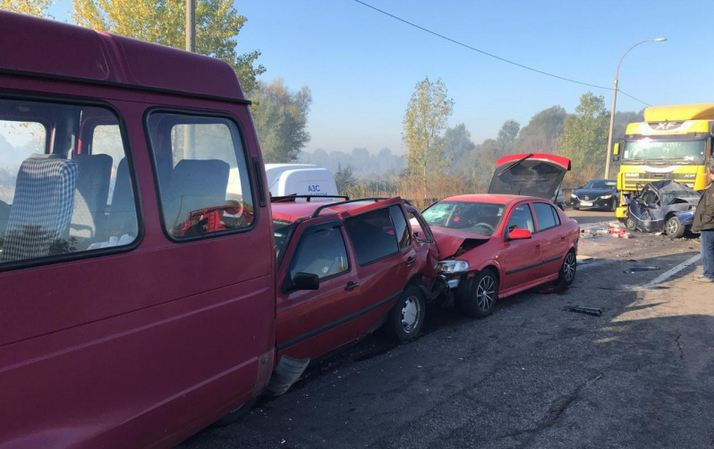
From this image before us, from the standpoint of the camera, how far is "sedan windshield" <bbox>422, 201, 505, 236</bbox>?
6961 millimetres

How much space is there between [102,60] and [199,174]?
729mm

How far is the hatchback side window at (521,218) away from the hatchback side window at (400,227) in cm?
202

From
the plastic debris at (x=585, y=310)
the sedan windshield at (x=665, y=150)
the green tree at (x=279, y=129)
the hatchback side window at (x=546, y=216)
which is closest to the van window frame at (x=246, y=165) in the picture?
the plastic debris at (x=585, y=310)

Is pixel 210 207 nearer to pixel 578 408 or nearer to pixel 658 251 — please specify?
pixel 578 408

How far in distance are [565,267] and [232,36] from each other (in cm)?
1533

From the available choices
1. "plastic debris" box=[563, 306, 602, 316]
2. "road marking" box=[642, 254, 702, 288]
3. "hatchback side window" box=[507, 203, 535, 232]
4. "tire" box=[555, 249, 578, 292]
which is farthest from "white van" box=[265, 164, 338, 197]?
"road marking" box=[642, 254, 702, 288]

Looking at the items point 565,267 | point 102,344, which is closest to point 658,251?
point 565,267

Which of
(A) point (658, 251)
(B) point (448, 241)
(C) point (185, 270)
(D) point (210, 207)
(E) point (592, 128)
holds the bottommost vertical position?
(A) point (658, 251)

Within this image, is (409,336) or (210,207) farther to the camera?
(409,336)

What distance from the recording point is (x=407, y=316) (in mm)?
5430

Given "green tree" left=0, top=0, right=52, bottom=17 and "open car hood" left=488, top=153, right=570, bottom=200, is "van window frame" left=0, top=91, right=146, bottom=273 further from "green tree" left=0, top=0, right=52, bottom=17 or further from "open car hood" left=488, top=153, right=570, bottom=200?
"green tree" left=0, top=0, right=52, bottom=17

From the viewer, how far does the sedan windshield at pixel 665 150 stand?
49.6 ft

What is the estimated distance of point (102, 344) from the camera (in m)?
2.11

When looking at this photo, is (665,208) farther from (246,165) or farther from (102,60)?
(102,60)
